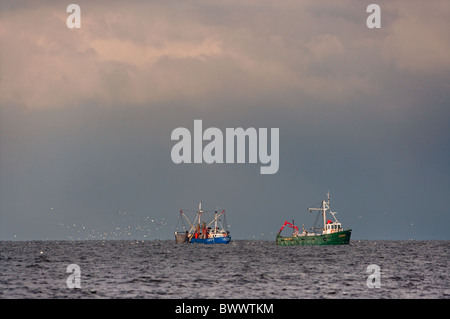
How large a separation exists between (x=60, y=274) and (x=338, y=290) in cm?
3945

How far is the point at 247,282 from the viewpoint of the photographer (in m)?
69.8

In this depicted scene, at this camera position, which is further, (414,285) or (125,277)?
(125,277)

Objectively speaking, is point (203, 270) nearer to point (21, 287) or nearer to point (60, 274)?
point (60, 274)

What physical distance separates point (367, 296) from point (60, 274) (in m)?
44.0

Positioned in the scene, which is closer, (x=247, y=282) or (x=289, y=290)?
(x=289, y=290)
